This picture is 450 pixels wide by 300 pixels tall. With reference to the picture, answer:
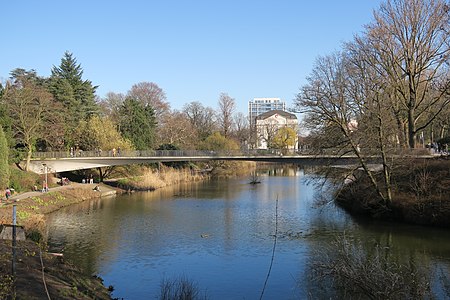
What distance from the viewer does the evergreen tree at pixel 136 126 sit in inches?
2365

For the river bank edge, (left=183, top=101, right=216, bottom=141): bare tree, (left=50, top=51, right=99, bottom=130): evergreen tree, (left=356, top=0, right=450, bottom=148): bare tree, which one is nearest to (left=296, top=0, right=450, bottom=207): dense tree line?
(left=356, top=0, right=450, bottom=148): bare tree

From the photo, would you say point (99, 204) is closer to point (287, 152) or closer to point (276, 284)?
point (287, 152)

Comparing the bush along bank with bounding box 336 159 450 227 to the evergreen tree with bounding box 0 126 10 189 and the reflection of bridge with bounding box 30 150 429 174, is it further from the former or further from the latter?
the evergreen tree with bounding box 0 126 10 189

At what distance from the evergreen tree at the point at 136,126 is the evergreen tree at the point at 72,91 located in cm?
428

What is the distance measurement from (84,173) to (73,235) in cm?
2926

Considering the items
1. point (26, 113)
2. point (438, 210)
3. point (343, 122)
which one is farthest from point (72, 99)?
point (438, 210)

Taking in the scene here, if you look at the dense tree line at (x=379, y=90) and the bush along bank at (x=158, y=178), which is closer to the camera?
the dense tree line at (x=379, y=90)

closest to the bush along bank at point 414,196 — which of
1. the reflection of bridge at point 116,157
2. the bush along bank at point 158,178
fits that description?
the reflection of bridge at point 116,157

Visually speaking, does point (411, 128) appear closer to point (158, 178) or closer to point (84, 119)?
point (158, 178)

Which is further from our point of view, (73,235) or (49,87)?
(49,87)

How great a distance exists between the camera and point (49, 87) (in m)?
55.1

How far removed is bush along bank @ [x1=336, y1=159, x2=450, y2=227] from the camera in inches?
979

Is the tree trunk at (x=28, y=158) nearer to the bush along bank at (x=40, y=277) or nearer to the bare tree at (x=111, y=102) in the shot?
the bush along bank at (x=40, y=277)

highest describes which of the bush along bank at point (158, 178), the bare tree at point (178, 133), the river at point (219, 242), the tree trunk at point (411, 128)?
the bare tree at point (178, 133)
